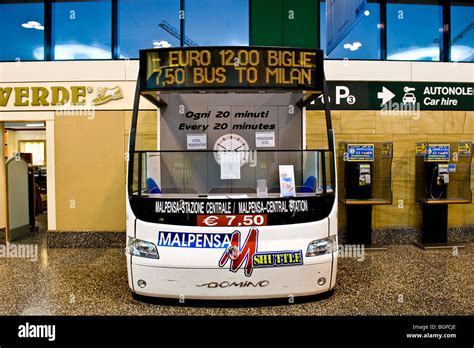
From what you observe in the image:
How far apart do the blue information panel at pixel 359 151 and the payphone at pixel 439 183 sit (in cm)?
99

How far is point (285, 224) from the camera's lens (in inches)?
127

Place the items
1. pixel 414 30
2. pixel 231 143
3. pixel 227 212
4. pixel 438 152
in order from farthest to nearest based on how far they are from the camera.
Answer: pixel 414 30 < pixel 438 152 < pixel 231 143 < pixel 227 212

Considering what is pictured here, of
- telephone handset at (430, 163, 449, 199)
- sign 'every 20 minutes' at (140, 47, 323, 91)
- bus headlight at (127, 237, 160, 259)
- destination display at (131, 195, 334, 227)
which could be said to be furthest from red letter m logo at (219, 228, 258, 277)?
telephone handset at (430, 163, 449, 199)

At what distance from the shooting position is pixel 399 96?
5.70m

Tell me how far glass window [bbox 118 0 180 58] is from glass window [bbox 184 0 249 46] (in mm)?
226

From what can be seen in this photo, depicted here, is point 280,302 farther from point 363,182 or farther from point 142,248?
point 363,182

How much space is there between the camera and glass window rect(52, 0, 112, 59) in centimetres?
581

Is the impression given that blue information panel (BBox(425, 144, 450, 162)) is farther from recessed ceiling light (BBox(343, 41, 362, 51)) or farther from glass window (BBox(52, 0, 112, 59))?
glass window (BBox(52, 0, 112, 59))

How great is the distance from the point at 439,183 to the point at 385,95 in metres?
1.68

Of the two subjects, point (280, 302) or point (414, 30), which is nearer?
point (280, 302)

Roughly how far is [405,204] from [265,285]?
12.3 feet

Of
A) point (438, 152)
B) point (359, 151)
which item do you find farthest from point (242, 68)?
point (438, 152)
